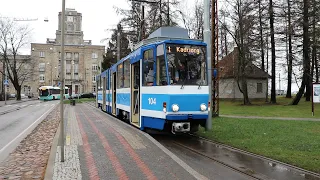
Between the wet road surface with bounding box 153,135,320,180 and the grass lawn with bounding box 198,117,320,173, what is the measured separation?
21.0 inches

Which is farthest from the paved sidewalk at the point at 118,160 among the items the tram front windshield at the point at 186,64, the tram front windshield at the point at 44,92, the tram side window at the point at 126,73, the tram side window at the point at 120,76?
the tram front windshield at the point at 44,92

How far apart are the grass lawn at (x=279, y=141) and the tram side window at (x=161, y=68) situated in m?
2.84

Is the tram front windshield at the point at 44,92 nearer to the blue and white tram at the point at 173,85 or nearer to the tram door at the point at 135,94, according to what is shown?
the tram door at the point at 135,94

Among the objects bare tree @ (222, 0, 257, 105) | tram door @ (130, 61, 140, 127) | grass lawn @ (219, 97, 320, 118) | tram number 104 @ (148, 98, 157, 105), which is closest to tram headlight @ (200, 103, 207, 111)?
tram number 104 @ (148, 98, 157, 105)

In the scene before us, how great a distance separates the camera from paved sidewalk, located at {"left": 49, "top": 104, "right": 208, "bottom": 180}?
670cm

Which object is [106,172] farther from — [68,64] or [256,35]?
[68,64]

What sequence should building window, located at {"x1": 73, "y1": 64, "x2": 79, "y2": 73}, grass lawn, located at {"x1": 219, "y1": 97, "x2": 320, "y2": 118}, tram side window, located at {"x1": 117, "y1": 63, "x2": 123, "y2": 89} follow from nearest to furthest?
1. tram side window, located at {"x1": 117, "y1": 63, "x2": 123, "y2": 89}
2. grass lawn, located at {"x1": 219, "y1": 97, "x2": 320, "y2": 118}
3. building window, located at {"x1": 73, "y1": 64, "x2": 79, "y2": 73}

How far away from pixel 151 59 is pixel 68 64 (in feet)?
301

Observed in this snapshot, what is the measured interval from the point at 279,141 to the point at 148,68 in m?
5.24

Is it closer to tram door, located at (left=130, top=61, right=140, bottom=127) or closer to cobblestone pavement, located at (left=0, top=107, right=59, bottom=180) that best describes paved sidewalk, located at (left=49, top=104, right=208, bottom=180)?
cobblestone pavement, located at (left=0, top=107, right=59, bottom=180)

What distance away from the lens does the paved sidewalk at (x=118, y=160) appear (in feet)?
22.0

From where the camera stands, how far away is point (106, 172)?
6.88 m

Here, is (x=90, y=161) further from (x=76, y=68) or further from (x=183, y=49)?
(x=76, y=68)

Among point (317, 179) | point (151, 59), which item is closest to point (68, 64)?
point (151, 59)
